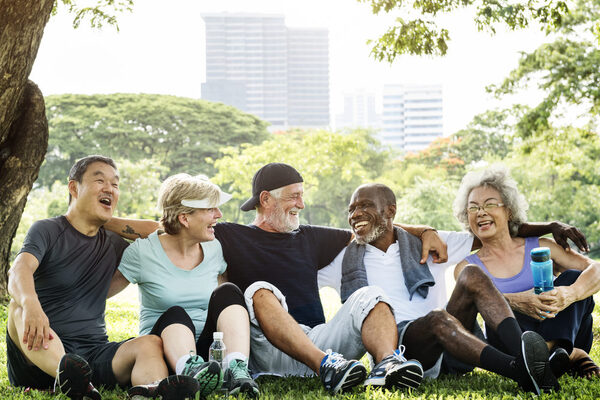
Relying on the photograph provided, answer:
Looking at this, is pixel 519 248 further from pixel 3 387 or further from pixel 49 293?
pixel 3 387

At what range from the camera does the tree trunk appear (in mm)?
6145

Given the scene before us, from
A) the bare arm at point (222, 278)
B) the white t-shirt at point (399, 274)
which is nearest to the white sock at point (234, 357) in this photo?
the bare arm at point (222, 278)

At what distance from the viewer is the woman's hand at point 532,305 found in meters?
3.92

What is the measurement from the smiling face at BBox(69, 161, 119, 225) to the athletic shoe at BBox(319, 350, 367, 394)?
157cm

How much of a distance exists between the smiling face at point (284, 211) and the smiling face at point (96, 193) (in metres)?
1.08

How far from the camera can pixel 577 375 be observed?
4133mm

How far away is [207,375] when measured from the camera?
10.4 ft

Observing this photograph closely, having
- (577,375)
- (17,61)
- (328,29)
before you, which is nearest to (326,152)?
(17,61)

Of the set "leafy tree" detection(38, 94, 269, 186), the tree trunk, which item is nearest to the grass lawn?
the tree trunk

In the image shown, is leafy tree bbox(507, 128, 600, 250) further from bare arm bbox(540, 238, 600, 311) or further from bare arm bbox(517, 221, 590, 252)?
bare arm bbox(540, 238, 600, 311)

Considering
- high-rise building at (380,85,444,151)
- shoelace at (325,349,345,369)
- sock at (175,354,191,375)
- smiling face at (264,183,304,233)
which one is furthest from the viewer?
high-rise building at (380,85,444,151)

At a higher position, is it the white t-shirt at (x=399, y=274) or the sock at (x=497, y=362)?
the white t-shirt at (x=399, y=274)

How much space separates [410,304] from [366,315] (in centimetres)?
74

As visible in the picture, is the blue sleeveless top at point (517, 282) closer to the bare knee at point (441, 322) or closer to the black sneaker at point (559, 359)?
the black sneaker at point (559, 359)
